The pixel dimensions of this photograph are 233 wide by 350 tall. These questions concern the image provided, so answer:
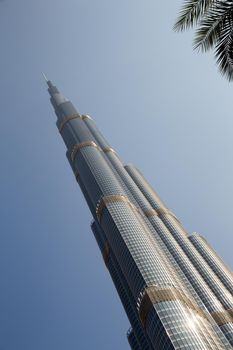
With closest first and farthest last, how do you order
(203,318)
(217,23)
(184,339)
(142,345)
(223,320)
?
(217,23) < (184,339) < (203,318) < (223,320) < (142,345)

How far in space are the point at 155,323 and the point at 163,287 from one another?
55.4 ft

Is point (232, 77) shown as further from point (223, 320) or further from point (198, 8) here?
point (223, 320)

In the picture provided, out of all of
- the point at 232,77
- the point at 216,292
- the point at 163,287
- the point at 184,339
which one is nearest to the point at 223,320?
the point at 216,292

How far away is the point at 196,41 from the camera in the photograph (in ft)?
49.9

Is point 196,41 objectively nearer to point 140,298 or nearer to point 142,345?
point 140,298

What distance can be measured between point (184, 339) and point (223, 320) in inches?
1921

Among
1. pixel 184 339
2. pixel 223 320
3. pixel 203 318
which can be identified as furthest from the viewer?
pixel 223 320

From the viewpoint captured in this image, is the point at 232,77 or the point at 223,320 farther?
the point at 223,320

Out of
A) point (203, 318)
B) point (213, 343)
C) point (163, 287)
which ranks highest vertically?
point (163, 287)

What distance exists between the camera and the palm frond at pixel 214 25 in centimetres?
1373

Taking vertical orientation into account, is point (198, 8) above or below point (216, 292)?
below

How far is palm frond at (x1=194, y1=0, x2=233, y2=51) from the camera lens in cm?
1373

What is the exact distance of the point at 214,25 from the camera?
47.6 ft

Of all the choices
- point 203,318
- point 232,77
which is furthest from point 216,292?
point 232,77
